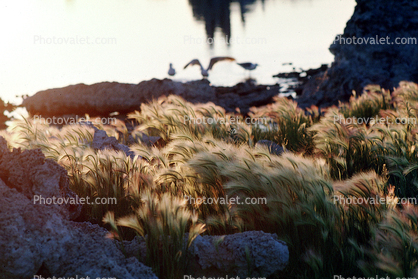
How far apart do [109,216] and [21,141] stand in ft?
8.93

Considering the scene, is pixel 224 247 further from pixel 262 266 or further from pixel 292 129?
pixel 292 129

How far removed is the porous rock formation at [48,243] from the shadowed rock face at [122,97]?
7848 mm

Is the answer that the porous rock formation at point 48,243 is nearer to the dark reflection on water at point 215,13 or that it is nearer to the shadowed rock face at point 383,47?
the shadowed rock face at point 383,47

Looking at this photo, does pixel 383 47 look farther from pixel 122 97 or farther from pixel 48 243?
pixel 48 243

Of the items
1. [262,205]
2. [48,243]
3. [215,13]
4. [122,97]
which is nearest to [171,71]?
[122,97]

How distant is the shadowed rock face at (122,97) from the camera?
35.1 ft

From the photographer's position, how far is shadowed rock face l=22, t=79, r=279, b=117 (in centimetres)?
1070

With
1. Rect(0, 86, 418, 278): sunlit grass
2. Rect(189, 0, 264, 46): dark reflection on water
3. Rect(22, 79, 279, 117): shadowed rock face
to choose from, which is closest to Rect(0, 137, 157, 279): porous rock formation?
Rect(0, 86, 418, 278): sunlit grass

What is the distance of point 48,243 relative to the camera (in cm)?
248

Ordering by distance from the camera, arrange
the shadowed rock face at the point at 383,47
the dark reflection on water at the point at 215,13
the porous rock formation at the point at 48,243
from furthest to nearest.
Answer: the dark reflection on water at the point at 215,13, the shadowed rock face at the point at 383,47, the porous rock formation at the point at 48,243

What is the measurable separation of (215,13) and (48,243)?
209 ft

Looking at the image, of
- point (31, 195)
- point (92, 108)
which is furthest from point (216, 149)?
point (92, 108)

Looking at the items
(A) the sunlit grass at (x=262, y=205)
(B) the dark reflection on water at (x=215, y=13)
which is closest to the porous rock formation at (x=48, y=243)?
(A) the sunlit grass at (x=262, y=205)

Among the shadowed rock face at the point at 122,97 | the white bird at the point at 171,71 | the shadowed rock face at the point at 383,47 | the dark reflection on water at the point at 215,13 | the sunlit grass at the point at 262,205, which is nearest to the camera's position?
the sunlit grass at the point at 262,205
